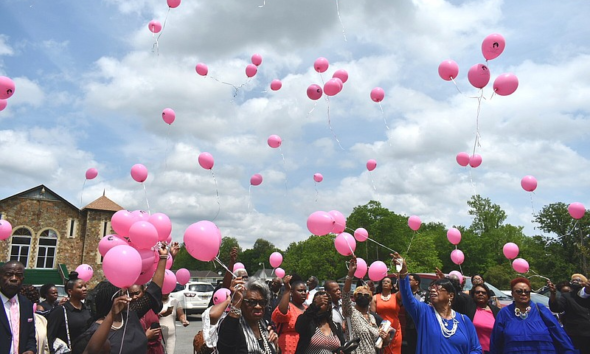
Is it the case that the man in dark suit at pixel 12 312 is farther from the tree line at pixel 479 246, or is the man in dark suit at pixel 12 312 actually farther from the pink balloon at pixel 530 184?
the tree line at pixel 479 246

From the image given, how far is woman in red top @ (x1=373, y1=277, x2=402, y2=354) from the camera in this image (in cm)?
557

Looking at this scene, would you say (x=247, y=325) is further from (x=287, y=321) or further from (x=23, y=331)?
(x=23, y=331)

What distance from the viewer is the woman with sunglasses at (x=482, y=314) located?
5.02 metres

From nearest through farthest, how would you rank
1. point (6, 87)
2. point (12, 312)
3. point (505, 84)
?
point (12, 312), point (6, 87), point (505, 84)

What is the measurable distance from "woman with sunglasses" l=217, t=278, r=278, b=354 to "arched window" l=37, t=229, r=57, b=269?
1334 inches

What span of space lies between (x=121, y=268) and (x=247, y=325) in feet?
3.54

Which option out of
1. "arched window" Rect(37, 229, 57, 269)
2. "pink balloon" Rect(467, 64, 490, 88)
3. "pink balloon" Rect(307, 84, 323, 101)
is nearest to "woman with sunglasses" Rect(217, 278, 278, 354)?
"pink balloon" Rect(467, 64, 490, 88)

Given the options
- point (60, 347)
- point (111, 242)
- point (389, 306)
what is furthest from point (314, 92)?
point (60, 347)

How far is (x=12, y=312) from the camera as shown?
378 cm

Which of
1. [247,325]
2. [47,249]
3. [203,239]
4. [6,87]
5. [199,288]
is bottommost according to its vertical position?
[199,288]

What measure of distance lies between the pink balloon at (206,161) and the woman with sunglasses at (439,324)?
549cm

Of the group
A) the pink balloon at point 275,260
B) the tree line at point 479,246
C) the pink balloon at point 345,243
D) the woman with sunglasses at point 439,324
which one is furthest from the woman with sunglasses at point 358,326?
the tree line at point 479,246

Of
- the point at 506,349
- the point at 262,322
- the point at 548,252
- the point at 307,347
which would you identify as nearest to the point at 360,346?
the point at 307,347

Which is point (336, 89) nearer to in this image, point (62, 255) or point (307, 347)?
point (307, 347)
